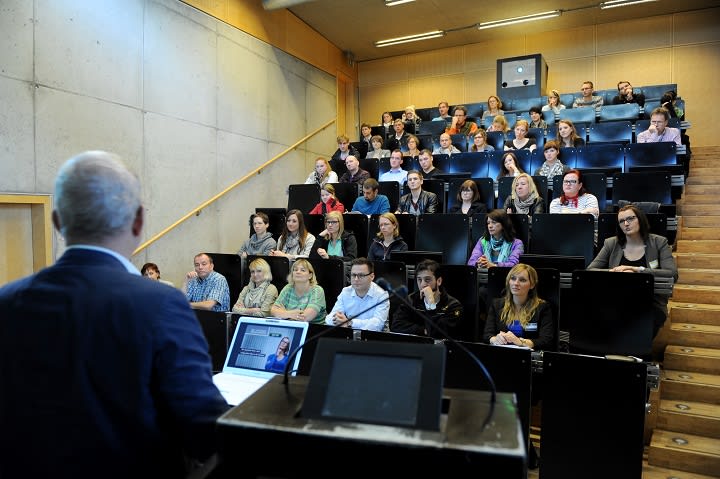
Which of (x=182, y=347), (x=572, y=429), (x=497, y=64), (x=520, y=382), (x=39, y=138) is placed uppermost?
(x=497, y=64)

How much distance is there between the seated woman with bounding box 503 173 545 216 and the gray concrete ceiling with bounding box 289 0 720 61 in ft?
12.4

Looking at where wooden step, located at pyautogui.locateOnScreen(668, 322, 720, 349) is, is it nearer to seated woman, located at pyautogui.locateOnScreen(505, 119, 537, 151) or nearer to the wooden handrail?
seated woman, located at pyautogui.locateOnScreen(505, 119, 537, 151)

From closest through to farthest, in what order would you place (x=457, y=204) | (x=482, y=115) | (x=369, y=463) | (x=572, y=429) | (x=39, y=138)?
(x=369, y=463), (x=572, y=429), (x=39, y=138), (x=457, y=204), (x=482, y=115)

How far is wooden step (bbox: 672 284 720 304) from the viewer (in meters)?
3.18

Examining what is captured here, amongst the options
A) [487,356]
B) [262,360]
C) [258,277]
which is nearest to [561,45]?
[258,277]

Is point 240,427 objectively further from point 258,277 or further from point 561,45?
point 561,45

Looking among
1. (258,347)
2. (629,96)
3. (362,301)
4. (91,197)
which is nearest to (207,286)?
(362,301)

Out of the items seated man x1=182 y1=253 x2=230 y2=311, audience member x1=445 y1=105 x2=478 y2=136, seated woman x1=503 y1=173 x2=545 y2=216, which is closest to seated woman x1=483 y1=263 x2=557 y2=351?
seated woman x1=503 y1=173 x2=545 y2=216

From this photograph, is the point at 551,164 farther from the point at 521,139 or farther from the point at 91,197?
the point at 91,197

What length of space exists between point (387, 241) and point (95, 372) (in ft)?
9.57

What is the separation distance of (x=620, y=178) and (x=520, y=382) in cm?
252

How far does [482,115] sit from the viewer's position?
6918 mm

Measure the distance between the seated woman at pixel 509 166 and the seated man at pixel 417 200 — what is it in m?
0.71

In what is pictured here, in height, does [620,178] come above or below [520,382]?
above
